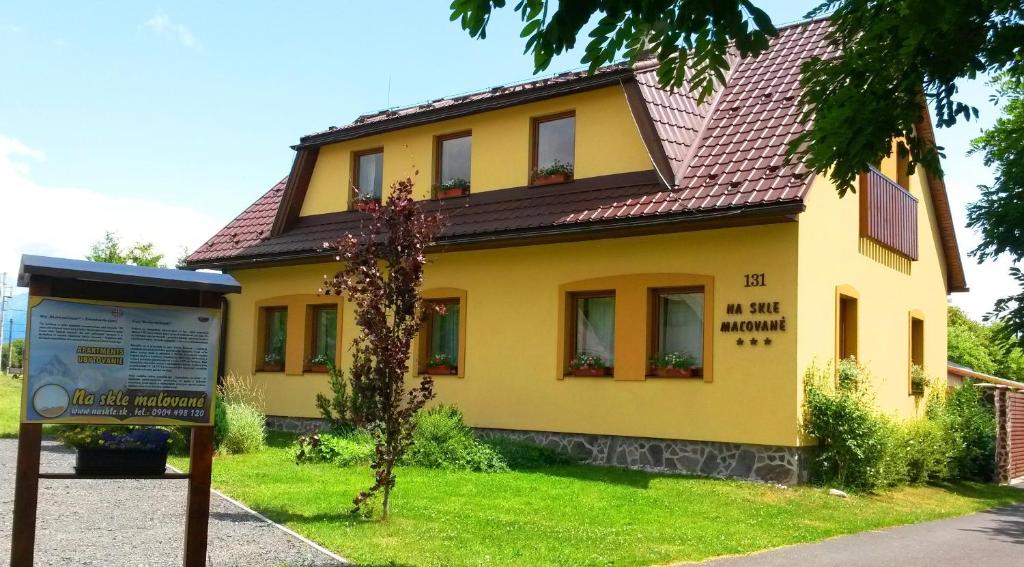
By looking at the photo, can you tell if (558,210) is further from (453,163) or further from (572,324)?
(453,163)

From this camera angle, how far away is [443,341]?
1767 centimetres

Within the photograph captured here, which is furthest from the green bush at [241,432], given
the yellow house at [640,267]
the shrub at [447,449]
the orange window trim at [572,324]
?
the orange window trim at [572,324]

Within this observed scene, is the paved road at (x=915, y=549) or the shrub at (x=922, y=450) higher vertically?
the shrub at (x=922, y=450)

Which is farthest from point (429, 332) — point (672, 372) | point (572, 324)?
point (672, 372)

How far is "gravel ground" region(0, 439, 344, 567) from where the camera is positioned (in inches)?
299

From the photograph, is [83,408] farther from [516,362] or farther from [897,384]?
[897,384]

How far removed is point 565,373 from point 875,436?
184 inches

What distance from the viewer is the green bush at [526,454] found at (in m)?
14.1

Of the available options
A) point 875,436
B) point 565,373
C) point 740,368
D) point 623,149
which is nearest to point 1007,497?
point 875,436

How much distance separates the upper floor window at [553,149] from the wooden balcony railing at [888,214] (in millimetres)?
4628

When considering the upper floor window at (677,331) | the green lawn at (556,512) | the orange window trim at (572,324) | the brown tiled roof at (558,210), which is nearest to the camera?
the green lawn at (556,512)

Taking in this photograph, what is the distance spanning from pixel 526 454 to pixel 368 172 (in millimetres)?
7703

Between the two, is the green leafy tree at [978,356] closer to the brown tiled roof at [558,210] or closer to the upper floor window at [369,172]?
the upper floor window at [369,172]

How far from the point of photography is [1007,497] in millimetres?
15461
